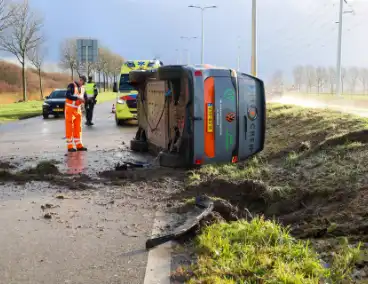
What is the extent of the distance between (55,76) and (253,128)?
85684mm

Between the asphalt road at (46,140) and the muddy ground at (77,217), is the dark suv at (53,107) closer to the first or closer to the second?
the asphalt road at (46,140)

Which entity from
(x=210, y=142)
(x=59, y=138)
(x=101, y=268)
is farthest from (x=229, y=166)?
(x=59, y=138)

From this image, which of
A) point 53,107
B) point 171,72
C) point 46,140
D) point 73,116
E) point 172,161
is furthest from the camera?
point 53,107

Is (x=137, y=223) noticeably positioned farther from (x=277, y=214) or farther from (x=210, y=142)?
(x=210, y=142)

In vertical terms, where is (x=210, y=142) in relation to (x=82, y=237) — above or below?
above

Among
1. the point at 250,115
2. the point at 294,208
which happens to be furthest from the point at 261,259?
the point at 250,115

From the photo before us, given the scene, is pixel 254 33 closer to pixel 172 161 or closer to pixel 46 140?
pixel 46 140

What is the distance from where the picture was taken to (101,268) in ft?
12.3

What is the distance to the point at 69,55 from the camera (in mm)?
58188

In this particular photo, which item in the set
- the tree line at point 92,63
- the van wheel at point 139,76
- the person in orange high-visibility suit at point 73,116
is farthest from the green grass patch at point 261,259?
the tree line at point 92,63

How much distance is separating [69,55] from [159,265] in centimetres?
5760

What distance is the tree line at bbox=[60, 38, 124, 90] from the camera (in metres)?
57.7

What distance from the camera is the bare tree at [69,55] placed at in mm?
57875

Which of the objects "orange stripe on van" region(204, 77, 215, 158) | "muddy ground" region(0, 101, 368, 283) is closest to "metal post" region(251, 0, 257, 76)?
"muddy ground" region(0, 101, 368, 283)
